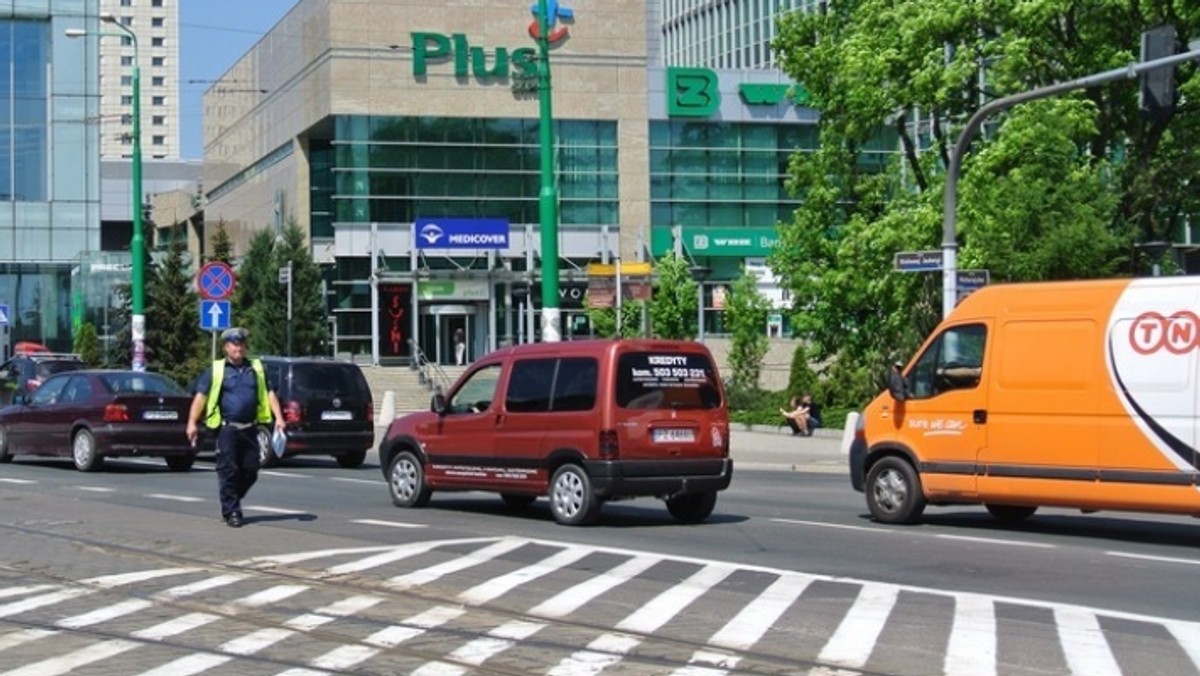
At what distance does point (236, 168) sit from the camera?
90062 millimetres

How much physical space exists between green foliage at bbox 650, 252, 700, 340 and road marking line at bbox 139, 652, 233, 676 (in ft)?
150

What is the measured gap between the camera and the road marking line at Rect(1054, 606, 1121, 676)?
9555mm

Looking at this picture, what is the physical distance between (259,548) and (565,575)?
3.20m

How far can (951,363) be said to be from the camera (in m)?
17.7

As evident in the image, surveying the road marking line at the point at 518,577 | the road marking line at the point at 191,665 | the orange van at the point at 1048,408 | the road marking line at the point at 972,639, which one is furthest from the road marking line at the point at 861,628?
the orange van at the point at 1048,408

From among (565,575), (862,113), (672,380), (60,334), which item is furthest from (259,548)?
(60,334)

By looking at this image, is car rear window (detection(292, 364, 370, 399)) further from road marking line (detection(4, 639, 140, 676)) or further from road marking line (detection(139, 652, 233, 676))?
road marking line (detection(139, 652, 233, 676))

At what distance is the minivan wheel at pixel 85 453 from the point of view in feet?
85.0


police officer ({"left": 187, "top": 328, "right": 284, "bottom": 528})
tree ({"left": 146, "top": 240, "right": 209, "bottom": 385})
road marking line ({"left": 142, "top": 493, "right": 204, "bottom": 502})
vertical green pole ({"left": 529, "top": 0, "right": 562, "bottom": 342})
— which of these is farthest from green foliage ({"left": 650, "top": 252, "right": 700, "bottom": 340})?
police officer ({"left": 187, "top": 328, "right": 284, "bottom": 528})

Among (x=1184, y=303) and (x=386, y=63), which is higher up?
(x=386, y=63)

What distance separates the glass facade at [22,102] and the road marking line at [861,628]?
67.8 metres

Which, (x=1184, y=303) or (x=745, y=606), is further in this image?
(x=1184, y=303)

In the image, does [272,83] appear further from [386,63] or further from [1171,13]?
[1171,13]

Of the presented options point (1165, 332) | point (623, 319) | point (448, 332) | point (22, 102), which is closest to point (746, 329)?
point (623, 319)
